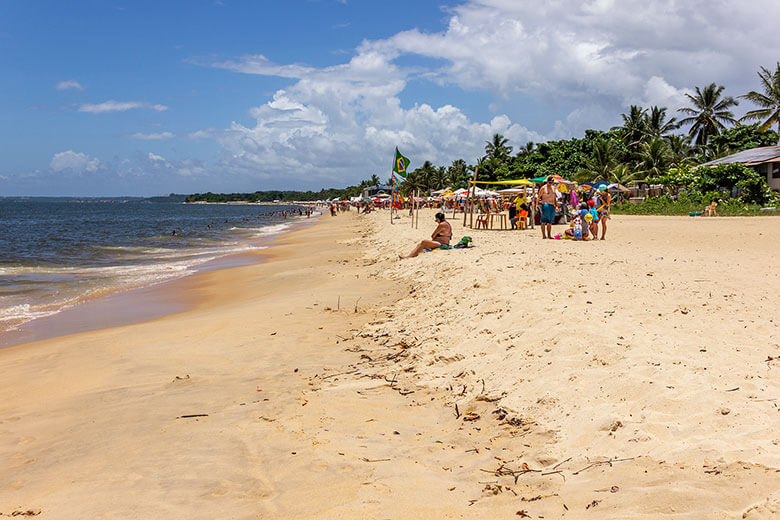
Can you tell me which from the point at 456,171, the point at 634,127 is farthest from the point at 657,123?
the point at 456,171

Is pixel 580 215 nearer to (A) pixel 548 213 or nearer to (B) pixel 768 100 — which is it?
(A) pixel 548 213

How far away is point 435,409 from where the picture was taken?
436 cm

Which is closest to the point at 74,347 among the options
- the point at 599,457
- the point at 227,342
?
the point at 227,342

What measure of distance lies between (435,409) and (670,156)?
44408mm

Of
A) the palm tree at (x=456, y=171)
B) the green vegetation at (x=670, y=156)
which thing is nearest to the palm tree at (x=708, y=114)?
the green vegetation at (x=670, y=156)

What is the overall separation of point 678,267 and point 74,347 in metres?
8.90

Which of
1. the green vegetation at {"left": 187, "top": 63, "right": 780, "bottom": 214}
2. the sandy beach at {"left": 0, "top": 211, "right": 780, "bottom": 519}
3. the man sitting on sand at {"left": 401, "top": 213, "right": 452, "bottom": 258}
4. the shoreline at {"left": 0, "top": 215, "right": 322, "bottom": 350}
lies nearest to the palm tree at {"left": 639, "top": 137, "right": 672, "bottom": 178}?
the green vegetation at {"left": 187, "top": 63, "right": 780, "bottom": 214}

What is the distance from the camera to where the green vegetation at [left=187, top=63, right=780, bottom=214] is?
29.5 meters

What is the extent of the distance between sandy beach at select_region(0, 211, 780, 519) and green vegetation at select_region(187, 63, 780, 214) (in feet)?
82.4

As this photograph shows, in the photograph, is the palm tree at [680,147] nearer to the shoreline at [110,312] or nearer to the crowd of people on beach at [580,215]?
the crowd of people on beach at [580,215]

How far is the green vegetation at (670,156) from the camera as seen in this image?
96.8 ft

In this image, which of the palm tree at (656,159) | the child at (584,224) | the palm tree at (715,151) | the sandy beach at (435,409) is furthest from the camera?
the palm tree at (715,151)

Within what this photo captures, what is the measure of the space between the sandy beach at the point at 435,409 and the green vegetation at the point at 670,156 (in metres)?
25.1

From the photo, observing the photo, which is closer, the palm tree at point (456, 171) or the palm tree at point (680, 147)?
the palm tree at point (680, 147)
